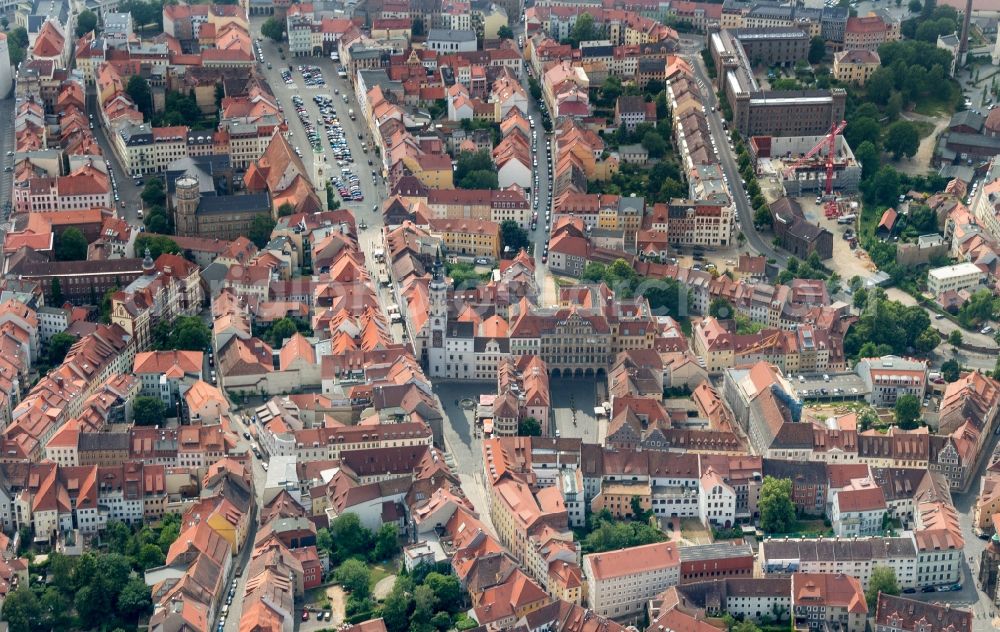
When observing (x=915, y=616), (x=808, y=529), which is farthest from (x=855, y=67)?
(x=915, y=616)

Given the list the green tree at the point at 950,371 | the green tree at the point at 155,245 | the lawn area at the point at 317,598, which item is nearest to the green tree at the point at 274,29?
the green tree at the point at 155,245

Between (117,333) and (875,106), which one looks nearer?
(117,333)

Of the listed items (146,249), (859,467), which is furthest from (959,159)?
(146,249)

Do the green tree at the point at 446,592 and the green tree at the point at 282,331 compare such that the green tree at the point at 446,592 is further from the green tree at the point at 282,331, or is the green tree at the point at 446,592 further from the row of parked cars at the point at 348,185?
the row of parked cars at the point at 348,185

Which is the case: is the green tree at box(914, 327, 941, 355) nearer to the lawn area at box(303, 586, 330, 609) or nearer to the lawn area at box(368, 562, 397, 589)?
the lawn area at box(368, 562, 397, 589)

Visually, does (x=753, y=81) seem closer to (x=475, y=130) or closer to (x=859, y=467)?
A: (x=475, y=130)

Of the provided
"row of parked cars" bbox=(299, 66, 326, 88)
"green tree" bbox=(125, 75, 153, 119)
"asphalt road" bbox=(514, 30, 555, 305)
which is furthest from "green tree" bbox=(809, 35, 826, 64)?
"green tree" bbox=(125, 75, 153, 119)
